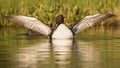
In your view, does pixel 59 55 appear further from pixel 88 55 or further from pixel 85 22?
pixel 85 22

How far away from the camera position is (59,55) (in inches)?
600

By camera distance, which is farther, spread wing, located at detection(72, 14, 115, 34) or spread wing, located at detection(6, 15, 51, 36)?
spread wing, located at detection(72, 14, 115, 34)

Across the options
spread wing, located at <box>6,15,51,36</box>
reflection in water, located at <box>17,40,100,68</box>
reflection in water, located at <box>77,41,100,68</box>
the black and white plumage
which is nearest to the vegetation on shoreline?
the black and white plumage

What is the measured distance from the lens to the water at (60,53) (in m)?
13.3

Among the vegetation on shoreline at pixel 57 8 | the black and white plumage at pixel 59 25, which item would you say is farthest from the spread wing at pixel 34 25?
the vegetation on shoreline at pixel 57 8

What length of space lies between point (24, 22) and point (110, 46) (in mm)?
5705

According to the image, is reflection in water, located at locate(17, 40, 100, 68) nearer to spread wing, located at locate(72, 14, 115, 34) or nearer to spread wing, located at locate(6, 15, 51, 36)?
spread wing, located at locate(6, 15, 51, 36)

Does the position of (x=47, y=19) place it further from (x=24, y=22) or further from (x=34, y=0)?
(x=24, y=22)

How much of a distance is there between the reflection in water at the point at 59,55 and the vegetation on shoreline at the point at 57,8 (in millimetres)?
9780


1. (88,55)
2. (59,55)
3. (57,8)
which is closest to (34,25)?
(57,8)

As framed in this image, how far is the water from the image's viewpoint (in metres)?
13.3

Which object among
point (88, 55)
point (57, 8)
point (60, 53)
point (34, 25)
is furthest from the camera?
point (57, 8)

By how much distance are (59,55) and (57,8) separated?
14.0 metres

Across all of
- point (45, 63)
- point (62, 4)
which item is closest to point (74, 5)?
point (62, 4)
